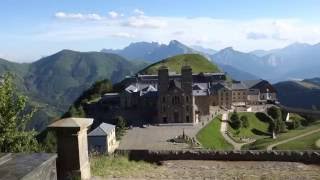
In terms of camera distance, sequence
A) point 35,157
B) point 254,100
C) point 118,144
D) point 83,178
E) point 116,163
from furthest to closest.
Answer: point 254,100 < point 118,144 < point 116,163 < point 83,178 < point 35,157

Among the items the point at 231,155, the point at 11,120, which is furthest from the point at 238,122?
the point at 11,120

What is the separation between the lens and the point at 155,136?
6675 cm

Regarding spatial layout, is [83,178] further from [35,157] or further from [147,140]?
[147,140]

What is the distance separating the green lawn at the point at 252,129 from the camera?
76.4 m

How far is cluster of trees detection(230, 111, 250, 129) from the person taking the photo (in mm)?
80125

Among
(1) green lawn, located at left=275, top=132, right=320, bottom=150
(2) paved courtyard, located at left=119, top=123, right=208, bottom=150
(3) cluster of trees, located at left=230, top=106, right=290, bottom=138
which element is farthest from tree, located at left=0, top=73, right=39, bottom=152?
(3) cluster of trees, located at left=230, top=106, right=290, bottom=138

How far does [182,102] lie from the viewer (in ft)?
272

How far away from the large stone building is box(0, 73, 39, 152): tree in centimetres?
6651

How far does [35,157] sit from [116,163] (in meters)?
7.51

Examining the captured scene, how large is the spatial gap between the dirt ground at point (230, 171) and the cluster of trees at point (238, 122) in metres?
64.0

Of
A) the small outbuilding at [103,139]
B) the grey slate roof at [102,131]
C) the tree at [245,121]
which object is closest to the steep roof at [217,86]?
the tree at [245,121]

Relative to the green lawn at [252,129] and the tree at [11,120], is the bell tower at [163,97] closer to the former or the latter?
the green lawn at [252,129]

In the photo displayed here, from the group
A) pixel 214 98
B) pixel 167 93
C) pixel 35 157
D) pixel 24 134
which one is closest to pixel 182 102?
pixel 167 93

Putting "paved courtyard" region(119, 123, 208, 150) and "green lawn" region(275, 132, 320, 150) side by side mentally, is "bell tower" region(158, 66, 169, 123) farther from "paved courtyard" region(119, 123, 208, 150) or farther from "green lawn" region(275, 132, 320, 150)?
"green lawn" region(275, 132, 320, 150)
